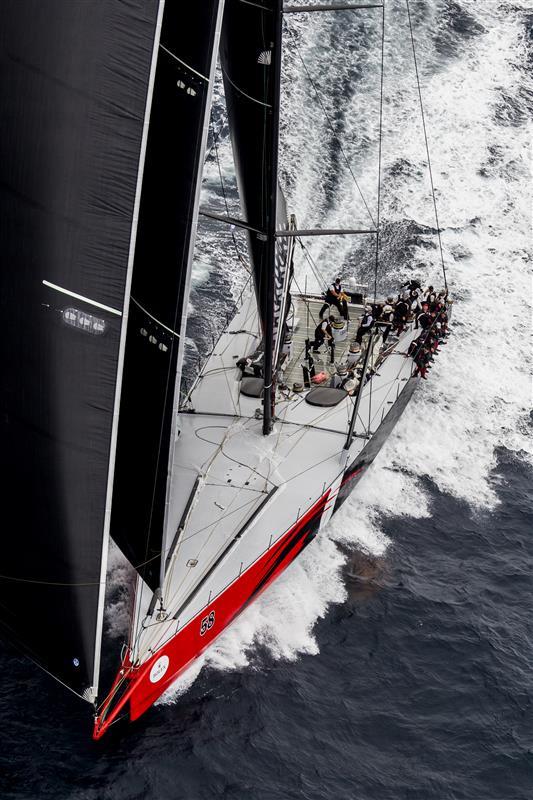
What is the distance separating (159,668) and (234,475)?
15.3ft

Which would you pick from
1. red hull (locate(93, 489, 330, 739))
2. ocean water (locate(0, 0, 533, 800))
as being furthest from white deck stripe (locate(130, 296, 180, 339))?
ocean water (locate(0, 0, 533, 800))

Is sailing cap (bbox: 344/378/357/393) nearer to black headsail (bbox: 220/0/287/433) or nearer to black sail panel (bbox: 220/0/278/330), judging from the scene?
black headsail (bbox: 220/0/287/433)

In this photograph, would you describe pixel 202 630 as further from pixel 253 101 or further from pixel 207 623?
pixel 253 101

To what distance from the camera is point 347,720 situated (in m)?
15.7

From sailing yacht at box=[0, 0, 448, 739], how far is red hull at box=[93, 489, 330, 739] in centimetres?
4

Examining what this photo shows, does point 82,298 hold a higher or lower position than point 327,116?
higher

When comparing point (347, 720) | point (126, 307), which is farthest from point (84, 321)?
point (347, 720)

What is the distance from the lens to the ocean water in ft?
48.6

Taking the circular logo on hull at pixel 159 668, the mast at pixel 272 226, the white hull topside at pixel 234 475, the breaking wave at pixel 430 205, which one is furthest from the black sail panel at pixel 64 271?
the breaking wave at pixel 430 205

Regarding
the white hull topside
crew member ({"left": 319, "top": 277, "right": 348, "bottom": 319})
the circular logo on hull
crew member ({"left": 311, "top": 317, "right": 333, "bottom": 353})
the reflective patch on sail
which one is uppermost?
the reflective patch on sail

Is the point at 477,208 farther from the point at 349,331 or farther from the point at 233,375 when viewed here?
the point at 233,375

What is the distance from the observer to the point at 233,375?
Answer: 21.7 meters

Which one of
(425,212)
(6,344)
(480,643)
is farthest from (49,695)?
(425,212)

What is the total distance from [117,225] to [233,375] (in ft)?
33.4
